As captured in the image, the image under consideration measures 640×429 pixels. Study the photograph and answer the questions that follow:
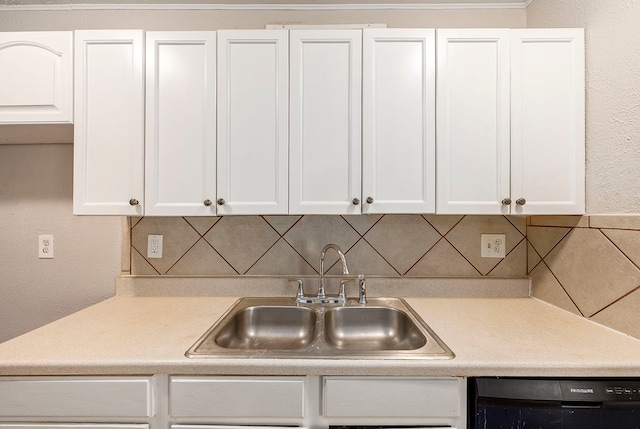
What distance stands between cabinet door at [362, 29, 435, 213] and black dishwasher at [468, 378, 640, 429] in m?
0.68

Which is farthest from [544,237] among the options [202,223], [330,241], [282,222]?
[202,223]

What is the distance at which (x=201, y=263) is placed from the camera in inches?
66.3

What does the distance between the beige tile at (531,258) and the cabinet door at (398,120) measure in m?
0.66

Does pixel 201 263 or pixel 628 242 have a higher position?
pixel 628 242

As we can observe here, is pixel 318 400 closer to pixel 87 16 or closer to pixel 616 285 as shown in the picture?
pixel 616 285

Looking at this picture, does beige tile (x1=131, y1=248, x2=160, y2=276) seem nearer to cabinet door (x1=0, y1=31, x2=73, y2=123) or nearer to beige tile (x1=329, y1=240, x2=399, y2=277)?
cabinet door (x1=0, y1=31, x2=73, y2=123)

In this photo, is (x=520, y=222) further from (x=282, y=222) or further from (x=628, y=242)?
(x=282, y=222)

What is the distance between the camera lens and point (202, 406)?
0.96 metres

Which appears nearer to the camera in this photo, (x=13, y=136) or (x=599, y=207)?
(x=599, y=207)

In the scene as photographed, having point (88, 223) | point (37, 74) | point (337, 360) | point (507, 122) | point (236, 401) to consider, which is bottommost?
point (236, 401)

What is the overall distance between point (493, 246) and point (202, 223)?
1.47 metres

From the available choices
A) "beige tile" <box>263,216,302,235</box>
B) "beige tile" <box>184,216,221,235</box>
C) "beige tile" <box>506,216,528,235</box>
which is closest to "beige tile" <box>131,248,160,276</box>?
"beige tile" <box>184,216,221,235</box>

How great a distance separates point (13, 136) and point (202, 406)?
1553mm


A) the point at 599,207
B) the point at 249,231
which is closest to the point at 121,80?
the point at 249,231
